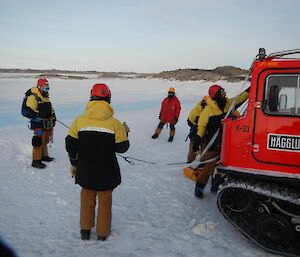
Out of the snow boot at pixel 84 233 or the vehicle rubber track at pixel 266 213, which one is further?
the snow boot at pixel 84 233

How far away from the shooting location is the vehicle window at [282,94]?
13.7 feet

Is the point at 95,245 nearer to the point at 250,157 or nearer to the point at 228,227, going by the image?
the point at 228,227

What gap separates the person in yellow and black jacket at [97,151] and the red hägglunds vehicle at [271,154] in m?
1.53

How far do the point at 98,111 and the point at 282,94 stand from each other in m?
2.24

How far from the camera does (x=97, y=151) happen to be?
13.9 feet

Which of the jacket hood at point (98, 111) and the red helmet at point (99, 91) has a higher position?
the red helmet at point (99, 91)

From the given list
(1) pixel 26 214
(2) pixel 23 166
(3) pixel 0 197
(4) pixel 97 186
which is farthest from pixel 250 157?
(2) pixel 23 166

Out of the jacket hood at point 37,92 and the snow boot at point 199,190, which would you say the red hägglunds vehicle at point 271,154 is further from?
the jacket hood at point 37,92

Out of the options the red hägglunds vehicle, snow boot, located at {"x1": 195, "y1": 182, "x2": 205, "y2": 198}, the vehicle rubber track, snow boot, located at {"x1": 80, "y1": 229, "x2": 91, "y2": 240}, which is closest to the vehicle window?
the red hägglunds vehicle

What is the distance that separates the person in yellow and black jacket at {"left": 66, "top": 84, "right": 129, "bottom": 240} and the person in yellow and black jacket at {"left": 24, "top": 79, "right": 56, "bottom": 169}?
9.84 feet

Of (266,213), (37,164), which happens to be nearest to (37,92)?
(37,164)

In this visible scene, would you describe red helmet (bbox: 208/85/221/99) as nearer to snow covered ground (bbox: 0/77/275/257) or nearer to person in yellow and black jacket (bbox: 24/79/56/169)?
snow covered ground (bbox: 0/77/275/257)

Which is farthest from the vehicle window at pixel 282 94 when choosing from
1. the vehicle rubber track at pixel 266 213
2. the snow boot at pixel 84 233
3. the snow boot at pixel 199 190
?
the snow boot at pixel 84 233

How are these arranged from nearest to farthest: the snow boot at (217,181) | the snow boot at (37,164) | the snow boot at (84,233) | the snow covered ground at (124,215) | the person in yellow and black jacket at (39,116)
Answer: the snow covered ground at (124,215) → the snow boot at (84,233) → the snow boot at (217,181) → the person in yellow and black jacket at (39,116) → the snow boot at (37,164)
